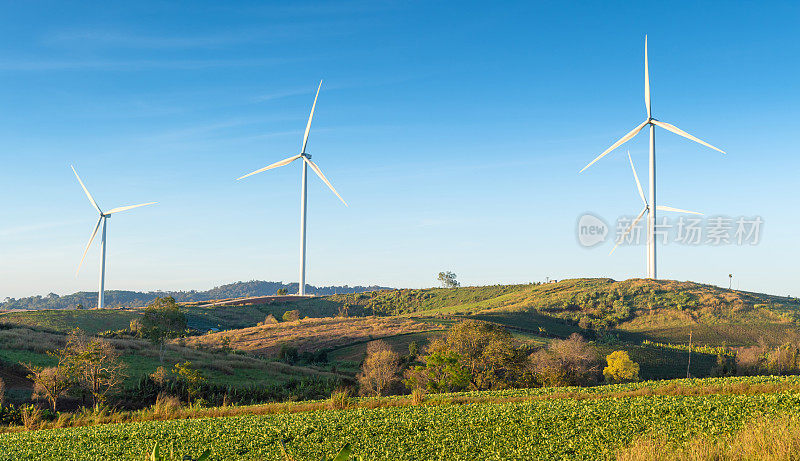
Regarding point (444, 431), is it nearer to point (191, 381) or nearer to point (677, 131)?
point (191, 381)

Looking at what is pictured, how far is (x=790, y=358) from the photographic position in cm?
7938

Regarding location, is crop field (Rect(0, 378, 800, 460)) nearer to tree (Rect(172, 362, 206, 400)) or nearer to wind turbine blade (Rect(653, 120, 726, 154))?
tree (Rect(172, 362, 206, 400))

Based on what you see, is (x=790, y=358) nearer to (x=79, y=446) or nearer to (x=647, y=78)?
Answer: (x=647, y=78)

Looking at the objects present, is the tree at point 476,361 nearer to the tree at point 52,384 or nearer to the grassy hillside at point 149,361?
the grassy hillside at point 149,361

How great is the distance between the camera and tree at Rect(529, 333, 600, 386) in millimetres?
54406

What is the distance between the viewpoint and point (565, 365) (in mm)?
63188

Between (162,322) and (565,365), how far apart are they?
4882 centimetres

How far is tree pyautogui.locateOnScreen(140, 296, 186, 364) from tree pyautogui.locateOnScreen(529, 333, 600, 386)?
1691 inches

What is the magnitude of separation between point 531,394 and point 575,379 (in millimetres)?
31434

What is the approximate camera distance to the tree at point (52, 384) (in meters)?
37.9

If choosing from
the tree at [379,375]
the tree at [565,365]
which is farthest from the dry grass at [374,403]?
the tree at [565,365]

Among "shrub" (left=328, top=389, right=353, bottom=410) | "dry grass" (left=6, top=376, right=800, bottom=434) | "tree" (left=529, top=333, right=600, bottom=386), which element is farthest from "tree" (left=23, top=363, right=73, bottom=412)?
"tree" (left=529, top=333, right=600, bottom=386)

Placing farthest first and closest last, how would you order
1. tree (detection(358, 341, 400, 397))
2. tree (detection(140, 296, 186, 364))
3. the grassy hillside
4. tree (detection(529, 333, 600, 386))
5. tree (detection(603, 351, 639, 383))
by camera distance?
1. tree (detection(603, 351, 639, 383))
2. tree (detection(140, 296, 186, 364))
3. tree (detection(529, 333, 600, 386))
4. tree (detection(358, 341, 400, 397))
5. the grassy hillside

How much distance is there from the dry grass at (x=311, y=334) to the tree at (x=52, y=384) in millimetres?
43394
